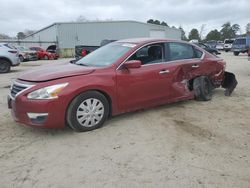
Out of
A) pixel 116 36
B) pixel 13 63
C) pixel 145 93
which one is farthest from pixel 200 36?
pixel 145 93

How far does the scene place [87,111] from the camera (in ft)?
14.5

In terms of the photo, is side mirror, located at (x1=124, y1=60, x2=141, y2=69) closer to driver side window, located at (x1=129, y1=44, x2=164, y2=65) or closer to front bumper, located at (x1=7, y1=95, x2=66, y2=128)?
driver side window, located at (x1=129, y1=44, x2=164, y2=65)

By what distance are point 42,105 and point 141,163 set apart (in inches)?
66.7

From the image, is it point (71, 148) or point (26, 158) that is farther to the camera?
point (71, 148)

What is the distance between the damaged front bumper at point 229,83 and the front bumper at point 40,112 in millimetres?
4533

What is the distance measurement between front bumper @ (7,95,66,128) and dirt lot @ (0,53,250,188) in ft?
0.89

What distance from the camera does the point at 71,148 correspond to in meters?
3.91

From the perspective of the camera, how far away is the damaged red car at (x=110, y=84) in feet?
13.6

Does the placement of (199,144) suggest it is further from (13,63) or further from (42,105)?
(13,63)

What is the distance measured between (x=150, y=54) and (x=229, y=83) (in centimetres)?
297

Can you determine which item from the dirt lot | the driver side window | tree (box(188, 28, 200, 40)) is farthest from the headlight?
tree (box(188, 28, 200, 40))

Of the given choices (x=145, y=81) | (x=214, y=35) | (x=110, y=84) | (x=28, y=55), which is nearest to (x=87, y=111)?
(x=110, y=84)

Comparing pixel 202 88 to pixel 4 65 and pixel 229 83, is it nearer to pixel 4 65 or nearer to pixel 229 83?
pixel 229 83

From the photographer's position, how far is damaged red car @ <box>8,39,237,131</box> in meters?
4.15
